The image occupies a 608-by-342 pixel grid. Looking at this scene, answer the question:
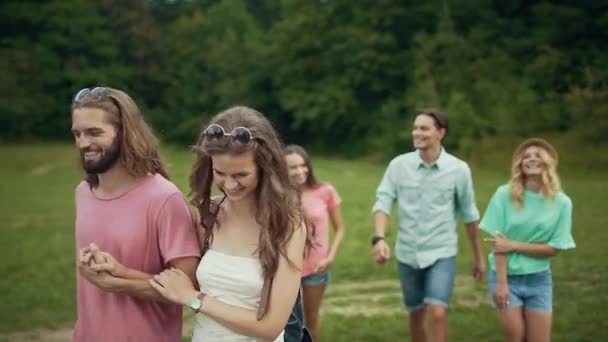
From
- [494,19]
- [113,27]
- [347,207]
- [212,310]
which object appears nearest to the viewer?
[212,310]

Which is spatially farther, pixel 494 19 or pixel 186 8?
pixel 186 8

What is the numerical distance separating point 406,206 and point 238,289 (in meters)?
3.04

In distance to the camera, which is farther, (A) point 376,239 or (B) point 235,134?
(A) point 376,239

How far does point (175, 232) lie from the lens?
2.55m

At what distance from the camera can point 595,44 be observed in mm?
32906

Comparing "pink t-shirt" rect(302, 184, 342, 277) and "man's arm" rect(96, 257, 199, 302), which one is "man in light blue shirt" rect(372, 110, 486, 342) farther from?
"man's arm" rect(96, 257, 199, 302)

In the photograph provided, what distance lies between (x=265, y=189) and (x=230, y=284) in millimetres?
336

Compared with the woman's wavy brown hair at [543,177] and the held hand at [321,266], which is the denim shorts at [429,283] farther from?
the woman's wavy brown hair at [543,177]

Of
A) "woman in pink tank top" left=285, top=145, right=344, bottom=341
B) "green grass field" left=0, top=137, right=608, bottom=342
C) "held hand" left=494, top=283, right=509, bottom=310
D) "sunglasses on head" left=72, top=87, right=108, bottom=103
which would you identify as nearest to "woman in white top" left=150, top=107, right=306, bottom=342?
"sunglasses on head" left=72, top=87, right=108, bottom=103

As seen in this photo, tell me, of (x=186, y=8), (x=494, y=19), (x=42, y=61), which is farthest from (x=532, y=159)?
Result: (x=186, y=8)

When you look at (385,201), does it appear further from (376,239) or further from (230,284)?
(230,284)

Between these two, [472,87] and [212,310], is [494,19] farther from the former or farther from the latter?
[212,310]

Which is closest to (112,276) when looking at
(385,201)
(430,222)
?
(430,222)

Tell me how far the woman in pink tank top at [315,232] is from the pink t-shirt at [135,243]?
2.69 m
